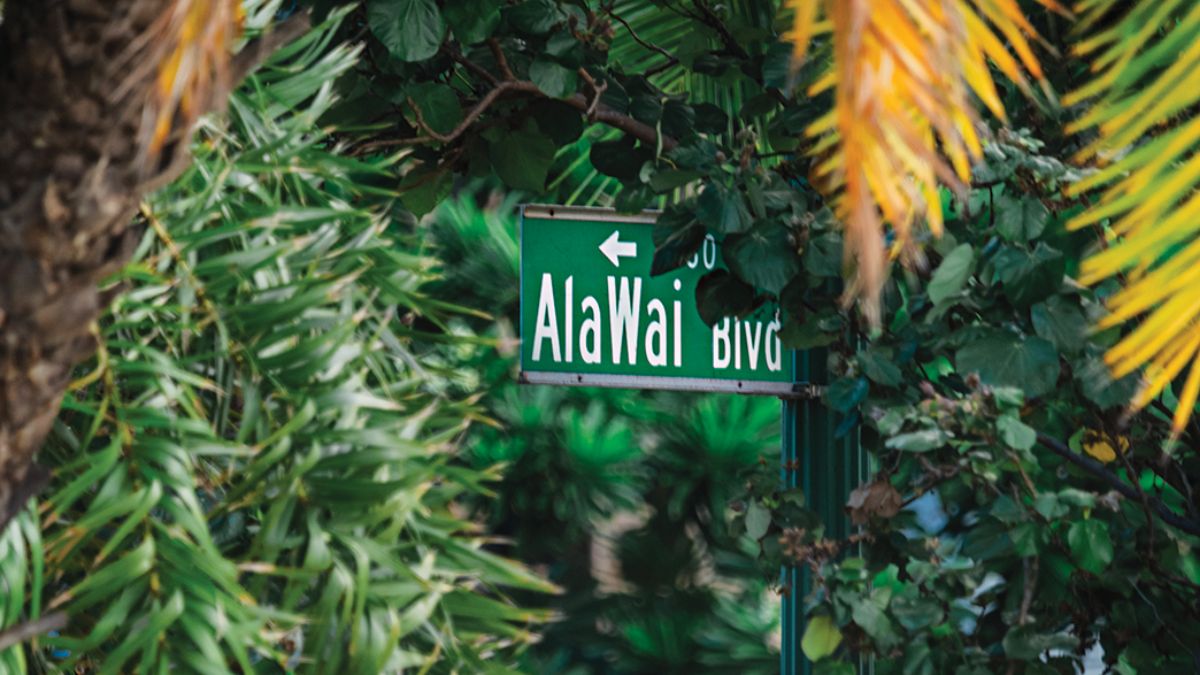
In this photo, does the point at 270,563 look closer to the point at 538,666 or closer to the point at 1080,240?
the point at 1080,240

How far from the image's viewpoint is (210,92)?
57.4 inches

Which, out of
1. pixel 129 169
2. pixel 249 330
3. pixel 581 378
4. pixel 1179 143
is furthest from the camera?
pixel 581 378

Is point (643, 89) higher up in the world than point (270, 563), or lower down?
higher up

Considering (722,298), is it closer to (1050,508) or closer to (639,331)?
(639,331)

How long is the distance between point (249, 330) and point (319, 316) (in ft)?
0.34

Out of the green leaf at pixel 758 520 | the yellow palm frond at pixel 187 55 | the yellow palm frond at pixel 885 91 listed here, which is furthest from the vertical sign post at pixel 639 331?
the yellow palm frond at pixel 885 91

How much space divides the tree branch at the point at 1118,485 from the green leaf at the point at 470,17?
45.6 inches

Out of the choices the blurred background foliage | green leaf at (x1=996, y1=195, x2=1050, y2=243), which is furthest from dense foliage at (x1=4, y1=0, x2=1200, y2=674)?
the blurred background foliage

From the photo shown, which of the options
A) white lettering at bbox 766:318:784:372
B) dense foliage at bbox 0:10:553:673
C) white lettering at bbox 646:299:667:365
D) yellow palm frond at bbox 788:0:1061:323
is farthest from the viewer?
white lettering at bbox 766:318:784:372

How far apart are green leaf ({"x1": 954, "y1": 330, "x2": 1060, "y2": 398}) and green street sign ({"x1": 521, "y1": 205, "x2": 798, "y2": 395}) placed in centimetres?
39

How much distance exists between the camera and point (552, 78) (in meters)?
2.84

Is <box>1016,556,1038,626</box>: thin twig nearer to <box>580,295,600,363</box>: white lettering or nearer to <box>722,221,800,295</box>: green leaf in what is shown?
<box>722,221,800,295</box>: green leaf

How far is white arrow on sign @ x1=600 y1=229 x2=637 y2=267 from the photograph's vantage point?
2.71 meters

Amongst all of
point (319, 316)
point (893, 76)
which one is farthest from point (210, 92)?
point (319, 316)
